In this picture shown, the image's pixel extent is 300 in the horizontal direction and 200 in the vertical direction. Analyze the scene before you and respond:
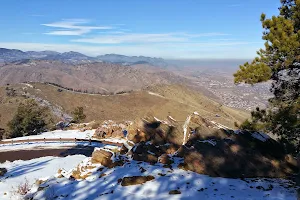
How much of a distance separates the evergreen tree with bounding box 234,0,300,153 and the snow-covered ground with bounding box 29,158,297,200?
3.56 m

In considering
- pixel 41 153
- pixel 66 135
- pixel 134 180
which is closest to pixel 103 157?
pixel 134 180

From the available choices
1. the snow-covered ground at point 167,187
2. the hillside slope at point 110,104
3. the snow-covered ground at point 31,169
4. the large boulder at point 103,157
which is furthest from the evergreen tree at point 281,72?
the hillside slope at point 110,104

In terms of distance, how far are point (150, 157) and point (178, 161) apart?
139 centimetres

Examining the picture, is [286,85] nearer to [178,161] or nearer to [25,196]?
Result: [178,161]

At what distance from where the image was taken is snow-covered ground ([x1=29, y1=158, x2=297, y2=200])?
9797 millimetres

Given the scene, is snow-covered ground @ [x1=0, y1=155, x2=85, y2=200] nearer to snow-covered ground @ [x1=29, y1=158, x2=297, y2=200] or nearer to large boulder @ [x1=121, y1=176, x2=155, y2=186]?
snow-covered ground @ [x1=29, y1=158, x2=297, y2=200]

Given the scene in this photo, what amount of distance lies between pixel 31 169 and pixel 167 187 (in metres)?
→ 12.5

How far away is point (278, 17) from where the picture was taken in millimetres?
12562

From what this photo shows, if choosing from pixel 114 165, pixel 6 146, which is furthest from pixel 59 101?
pixel 114 165

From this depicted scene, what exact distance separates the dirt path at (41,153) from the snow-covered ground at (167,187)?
551 inches

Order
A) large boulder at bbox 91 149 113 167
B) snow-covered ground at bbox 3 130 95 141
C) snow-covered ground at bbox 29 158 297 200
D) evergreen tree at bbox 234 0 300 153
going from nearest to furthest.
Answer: snow-covered ground at bbox 29 158 297 200, evergreen tree at bbox 234 0 300 153, large boulder at bbox 91 149 113 167, snow-covered ground at bbox 3 130 95 141

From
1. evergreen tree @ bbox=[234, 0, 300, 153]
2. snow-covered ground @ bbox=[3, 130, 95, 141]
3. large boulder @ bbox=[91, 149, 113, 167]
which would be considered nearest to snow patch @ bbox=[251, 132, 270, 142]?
evergreen tree @ bbox=[234, 0, 300, 153]

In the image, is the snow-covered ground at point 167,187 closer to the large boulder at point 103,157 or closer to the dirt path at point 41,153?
the large boulder at point 103,157

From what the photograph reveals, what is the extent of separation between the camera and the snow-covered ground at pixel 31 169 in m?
15.7
